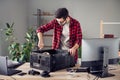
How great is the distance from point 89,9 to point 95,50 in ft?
12.6

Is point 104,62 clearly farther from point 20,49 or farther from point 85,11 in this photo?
point 85,11

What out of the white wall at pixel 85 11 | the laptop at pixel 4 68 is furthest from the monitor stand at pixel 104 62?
the white wall at pixel 85 11

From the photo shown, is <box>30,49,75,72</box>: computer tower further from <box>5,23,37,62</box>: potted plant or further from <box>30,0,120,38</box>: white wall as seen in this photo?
<box>30,0,120,38</box>: white wall

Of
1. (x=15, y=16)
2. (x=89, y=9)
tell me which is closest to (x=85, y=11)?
(x=89, y=9)

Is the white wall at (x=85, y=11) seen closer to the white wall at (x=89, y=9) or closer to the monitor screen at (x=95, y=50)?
the white wall at (x=89, y=9)

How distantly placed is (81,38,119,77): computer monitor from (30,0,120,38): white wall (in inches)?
145

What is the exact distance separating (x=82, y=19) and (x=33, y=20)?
1401 millimetres

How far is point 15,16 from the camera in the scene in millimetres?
5184

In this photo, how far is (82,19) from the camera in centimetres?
590

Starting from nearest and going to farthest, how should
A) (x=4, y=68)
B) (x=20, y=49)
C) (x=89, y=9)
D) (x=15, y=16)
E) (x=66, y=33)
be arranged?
(x=4, y=68) → (x=66, y=33) → (x=20, y=49) → (x=15, y=16) → (x=89, y=9)

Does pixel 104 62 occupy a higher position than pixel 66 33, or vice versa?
pixel 66 33

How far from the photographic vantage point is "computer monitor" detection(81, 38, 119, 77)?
2170 mm

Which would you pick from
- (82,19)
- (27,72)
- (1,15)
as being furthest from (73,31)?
(82,19)

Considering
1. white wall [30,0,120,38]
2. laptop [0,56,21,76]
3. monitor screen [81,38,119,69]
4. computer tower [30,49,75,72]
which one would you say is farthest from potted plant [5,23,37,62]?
monitor screen [81,38,119,69]
